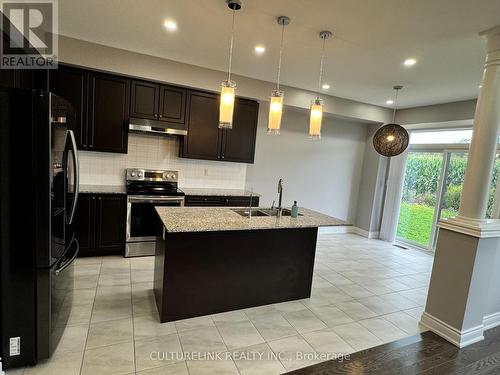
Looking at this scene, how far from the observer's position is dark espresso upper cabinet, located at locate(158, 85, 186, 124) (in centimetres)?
411

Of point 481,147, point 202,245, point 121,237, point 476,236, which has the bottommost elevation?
point 121,237

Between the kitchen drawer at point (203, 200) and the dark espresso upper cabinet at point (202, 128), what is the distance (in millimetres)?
663

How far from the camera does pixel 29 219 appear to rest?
180cm

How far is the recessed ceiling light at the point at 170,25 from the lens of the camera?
9.22 feet

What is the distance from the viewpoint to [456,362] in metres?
2.36

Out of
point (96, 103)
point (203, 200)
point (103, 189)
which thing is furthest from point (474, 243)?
point (96, 103)

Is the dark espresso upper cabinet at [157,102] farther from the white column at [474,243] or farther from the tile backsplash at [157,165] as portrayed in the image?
the white column at [474,243]

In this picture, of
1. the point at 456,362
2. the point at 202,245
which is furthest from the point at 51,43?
the point at 456,362

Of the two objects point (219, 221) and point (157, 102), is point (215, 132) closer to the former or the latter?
point (157, 102)

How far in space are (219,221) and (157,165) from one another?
2.37 meters

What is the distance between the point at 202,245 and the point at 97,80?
9.15ft

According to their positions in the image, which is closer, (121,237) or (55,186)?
(55,186)

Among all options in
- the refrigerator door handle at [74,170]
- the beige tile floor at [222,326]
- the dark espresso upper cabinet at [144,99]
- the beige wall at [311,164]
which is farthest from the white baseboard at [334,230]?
the refrigerator door handle at [74,170]

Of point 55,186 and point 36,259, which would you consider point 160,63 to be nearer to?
point 55,186
